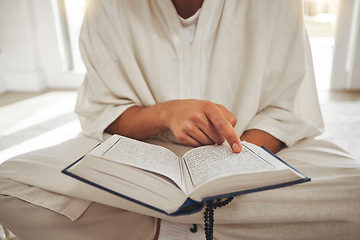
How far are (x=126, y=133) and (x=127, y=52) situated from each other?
0.22m

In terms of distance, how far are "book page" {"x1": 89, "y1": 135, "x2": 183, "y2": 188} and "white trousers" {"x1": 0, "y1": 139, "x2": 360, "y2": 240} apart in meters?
0.12

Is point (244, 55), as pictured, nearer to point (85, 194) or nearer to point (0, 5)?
point (85, 194)

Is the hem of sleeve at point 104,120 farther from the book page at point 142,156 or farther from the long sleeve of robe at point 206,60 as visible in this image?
the book page at point 142,156

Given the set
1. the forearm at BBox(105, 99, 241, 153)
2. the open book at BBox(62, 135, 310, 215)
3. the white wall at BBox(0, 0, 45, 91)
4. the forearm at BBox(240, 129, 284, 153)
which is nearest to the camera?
the open book at BBox(62, 135, 310, 215)

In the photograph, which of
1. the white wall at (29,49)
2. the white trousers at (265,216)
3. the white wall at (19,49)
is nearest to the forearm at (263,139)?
the white trousers at (265,216)

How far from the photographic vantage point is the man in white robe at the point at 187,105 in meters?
0.51

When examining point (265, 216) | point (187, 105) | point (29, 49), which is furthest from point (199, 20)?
point (29, 49)

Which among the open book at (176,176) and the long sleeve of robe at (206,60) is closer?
the open book at (176,176)

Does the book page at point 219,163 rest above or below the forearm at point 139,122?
above

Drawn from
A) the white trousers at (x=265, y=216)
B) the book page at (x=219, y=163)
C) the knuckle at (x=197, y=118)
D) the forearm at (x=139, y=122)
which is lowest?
the white trousers at (x=265, y=216)

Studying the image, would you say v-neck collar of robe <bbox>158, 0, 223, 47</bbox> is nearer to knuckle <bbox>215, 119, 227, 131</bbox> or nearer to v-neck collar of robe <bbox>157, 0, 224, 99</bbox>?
v-neck collar of robe <bbox>157, 0, 224, 99</bbox>

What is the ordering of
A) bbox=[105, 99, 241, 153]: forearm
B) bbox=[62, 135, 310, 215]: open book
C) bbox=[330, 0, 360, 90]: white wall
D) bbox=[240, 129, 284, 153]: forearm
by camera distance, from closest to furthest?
1. bbox=[62, 135, 310, 215]: open book
2. bbox=[105, 99, 241, 153]: forearm
3. bbox=[240, 129, 284, 153]: forearm
4. bbox=[330, 0, 360, 90]: white wall

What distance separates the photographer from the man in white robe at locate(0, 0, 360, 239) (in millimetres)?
507

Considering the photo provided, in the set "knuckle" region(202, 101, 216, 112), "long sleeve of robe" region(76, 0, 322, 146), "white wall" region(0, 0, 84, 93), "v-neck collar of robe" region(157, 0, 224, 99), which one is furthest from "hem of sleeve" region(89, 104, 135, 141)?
"white wall" region(0, 0, 84, 93)
